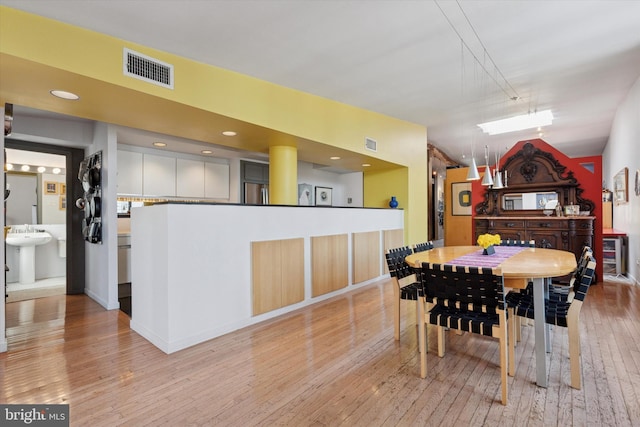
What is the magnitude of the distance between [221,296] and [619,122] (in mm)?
7257

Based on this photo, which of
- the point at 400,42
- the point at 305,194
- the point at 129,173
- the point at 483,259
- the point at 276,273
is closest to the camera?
the point at 483,259

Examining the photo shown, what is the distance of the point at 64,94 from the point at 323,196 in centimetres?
556

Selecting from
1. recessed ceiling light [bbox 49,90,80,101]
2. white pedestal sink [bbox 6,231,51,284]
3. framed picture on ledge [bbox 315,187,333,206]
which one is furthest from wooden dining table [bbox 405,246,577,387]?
white pedestal sink [bbox 6,231,51,284]

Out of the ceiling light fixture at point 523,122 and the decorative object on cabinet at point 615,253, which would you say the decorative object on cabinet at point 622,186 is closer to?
the decorative object on cabinet at point 615,253

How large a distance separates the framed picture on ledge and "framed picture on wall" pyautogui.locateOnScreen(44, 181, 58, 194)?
16.6 feet

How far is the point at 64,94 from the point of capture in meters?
2.62

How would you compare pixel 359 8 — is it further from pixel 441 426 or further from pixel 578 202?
pixel 578 202

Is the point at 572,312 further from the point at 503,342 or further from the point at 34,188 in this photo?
the point at 34,188

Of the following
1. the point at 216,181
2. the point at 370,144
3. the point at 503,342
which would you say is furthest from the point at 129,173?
the point at 503,342

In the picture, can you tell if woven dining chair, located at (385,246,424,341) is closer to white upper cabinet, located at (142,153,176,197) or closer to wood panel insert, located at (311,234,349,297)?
wood panel insert, located at (311,234,349,297)

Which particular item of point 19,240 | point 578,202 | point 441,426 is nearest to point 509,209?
point 578,202

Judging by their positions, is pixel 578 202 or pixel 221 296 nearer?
pixel 221 296

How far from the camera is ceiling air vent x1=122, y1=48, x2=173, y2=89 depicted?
2584mm

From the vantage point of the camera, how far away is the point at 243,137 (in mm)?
4023
